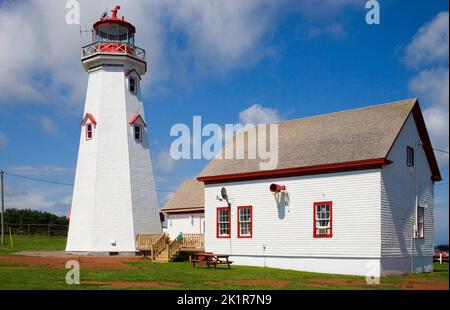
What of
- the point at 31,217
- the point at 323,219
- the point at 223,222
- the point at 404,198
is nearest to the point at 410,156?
the point at 404,198

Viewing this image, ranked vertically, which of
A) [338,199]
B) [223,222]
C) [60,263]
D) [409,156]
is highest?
[409,156]

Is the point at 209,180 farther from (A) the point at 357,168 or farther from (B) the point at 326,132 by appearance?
(A) the point at 357,168

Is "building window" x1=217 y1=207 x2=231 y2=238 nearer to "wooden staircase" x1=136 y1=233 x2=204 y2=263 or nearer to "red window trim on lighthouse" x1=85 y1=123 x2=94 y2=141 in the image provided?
"wooden staircase" x1=136 y1=233 x2=204 y2=263

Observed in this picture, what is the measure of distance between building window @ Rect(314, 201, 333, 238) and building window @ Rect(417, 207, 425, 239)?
5.34 metres

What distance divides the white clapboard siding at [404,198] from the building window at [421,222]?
11.1 inches

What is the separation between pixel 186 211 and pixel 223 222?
9.93m

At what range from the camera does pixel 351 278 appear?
22.0 metres

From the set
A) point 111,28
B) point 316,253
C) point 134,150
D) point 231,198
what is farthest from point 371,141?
point 111,28

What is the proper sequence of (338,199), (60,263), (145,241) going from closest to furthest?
(338,199) → (60,263) → (145,241)

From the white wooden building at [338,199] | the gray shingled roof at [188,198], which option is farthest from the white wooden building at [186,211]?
the white wooden building at [338,199]

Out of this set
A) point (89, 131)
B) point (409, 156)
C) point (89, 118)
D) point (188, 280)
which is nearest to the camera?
point (188, 280)

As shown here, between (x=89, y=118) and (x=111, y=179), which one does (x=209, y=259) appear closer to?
(x=111, y=179)

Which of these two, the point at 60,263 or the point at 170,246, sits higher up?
the point at 170,246

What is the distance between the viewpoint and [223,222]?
2886 centimetres
